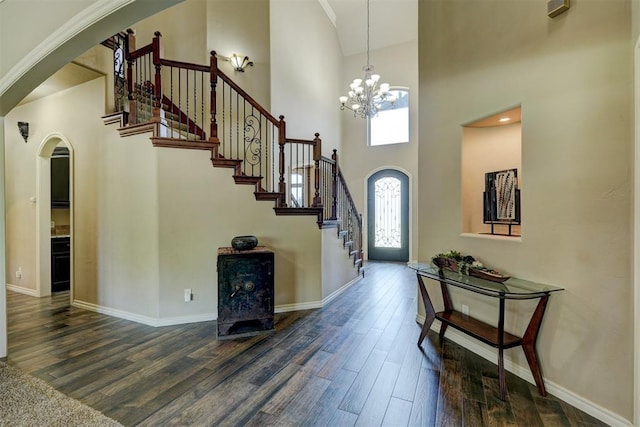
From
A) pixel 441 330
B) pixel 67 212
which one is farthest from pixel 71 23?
pixel 67 212

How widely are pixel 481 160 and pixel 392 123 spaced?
16.3 ft

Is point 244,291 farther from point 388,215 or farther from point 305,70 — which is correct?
point 388,215

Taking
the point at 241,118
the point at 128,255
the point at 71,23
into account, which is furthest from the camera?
the point at 241,118

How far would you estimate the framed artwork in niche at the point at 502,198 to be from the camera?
97.8 inches

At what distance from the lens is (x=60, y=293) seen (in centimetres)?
469

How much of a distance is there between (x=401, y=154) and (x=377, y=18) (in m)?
3.39

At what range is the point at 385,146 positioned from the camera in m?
7.54

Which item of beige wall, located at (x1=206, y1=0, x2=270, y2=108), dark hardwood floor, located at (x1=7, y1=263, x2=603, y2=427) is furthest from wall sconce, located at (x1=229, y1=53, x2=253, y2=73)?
dark hardwood floor, located at (x1=7, y1=263, x2=603, y2=427)

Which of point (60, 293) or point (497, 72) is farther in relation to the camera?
point (60, 293)

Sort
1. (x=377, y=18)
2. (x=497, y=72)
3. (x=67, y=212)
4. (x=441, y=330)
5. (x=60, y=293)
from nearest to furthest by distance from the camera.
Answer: (x=497, y=72) → (x=441, y=330) → (x=60, y=293) → (x=67, y=212) → (x=377, y=18)

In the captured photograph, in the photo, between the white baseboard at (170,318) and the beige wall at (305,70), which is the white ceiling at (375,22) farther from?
the white baseboard at (170,318)

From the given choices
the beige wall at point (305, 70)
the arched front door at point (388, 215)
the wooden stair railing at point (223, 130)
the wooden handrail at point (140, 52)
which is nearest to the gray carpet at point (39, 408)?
the wooden stair railing at point (223, 130)

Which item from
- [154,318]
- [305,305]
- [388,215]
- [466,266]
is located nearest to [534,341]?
[466,266]

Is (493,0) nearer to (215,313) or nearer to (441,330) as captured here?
(441,330)
